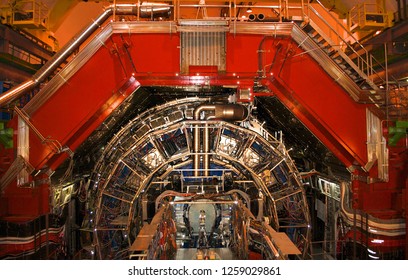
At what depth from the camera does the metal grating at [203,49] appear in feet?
20.0

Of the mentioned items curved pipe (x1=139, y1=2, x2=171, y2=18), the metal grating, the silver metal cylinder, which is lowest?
the silver metal cylinder

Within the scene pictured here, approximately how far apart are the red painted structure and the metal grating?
91 mm

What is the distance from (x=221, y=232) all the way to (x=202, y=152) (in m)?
1.51

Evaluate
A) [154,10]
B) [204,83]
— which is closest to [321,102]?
[204,83]

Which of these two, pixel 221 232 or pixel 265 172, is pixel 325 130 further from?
pixel 221 232

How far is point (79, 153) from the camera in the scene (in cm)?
757

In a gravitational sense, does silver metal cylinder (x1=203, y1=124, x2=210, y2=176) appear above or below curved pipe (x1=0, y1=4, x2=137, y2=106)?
below

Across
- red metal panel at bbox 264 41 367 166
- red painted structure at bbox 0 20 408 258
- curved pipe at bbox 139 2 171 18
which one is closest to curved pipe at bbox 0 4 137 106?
curved pipe at bbox 139 2 171 18

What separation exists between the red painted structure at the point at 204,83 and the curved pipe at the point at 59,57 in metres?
0.42

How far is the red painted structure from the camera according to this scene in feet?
20.1

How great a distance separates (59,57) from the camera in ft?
20.9

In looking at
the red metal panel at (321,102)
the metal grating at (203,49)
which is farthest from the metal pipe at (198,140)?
the red metal panel at (321,102)

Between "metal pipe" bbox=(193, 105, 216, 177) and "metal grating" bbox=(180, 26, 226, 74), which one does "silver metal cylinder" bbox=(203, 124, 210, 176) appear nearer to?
"metal pipe" bbox=(193, 105, 216, 177)
